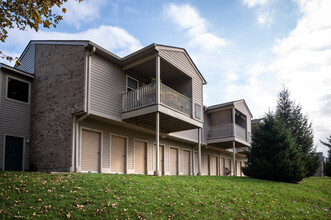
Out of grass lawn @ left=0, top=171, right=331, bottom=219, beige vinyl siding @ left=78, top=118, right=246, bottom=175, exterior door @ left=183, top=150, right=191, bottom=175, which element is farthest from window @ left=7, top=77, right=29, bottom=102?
exterior door @ left=183, top=150, right=191, bottom=175

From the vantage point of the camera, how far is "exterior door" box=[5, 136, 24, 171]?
14.5 metres

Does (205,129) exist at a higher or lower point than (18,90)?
lower

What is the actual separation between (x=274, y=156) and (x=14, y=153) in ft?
49.1

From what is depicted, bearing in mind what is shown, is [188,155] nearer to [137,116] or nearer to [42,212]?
[137,116]

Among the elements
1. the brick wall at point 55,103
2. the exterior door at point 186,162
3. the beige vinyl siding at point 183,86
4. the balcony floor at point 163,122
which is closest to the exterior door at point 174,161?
the exterior door at point 186,162

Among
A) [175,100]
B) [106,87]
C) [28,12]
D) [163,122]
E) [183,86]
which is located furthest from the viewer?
[183,86]

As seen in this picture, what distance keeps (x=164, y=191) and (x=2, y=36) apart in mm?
7308

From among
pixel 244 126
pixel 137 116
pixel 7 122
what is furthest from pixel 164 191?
pixel 244 126

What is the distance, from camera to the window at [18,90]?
15.2 meters

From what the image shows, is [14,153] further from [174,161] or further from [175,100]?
[174,161]

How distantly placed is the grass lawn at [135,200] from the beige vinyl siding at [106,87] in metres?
4.71

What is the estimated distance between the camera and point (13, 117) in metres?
15.1

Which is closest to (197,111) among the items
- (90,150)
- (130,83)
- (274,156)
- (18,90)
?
(130,83)

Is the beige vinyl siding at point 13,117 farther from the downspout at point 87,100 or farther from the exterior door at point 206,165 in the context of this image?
the exterior door at point 206,165
